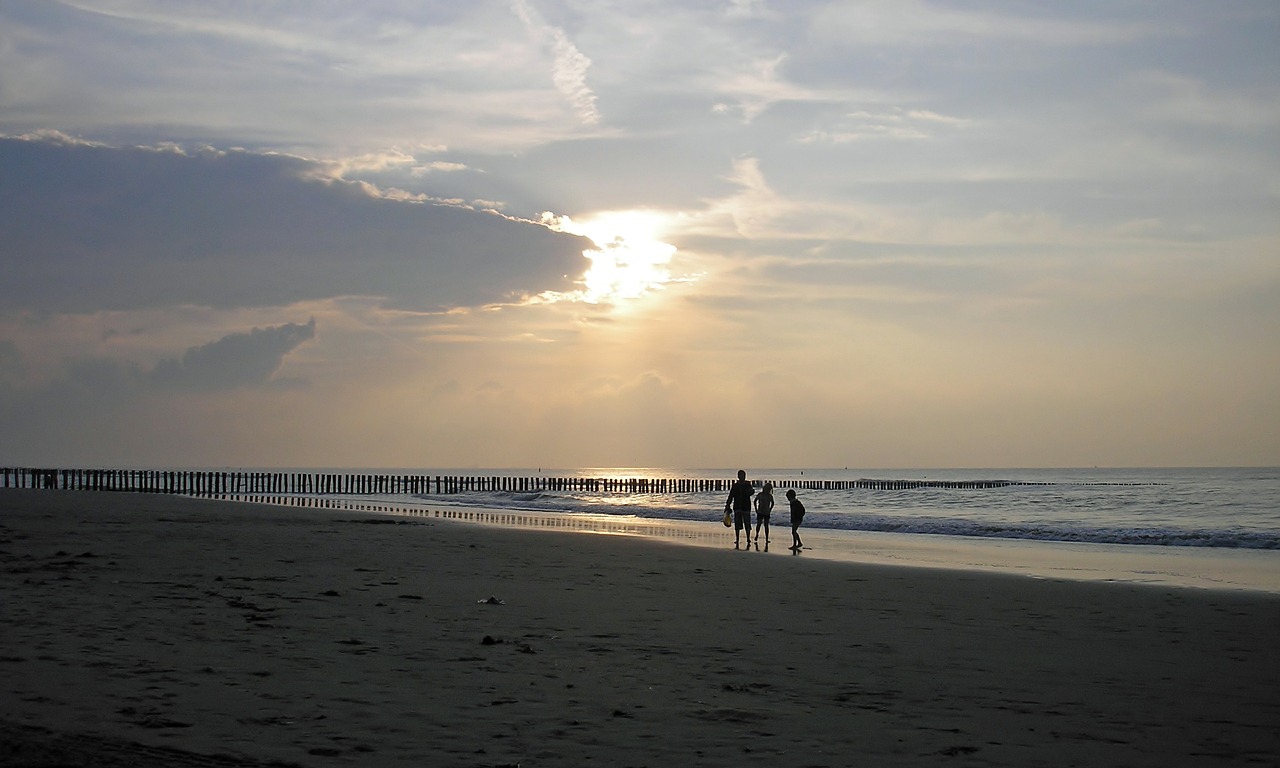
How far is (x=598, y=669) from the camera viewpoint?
8.25 meters

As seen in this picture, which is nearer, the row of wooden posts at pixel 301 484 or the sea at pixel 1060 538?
the sea at pixel 1060 538

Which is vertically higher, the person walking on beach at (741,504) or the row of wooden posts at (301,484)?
the person walking on beach at (741,504)

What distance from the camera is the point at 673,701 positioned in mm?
7191

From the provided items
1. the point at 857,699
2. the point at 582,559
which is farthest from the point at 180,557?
the point at 857,699

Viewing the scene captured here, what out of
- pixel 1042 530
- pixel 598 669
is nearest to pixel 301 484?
pixel 1042 530

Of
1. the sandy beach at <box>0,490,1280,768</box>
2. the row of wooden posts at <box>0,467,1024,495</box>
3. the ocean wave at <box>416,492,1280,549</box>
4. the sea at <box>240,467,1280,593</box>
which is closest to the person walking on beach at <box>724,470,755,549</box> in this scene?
the sea at <box>240,467,1280,593</box>

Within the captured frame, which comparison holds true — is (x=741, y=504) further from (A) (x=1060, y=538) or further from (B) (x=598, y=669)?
(B) (x=598, y=669)

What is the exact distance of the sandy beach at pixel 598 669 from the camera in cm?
592

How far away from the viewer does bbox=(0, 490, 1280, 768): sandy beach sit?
5.92 metres

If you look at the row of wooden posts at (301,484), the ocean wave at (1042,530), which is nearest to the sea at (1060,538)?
the ocean wave at (1042,530)

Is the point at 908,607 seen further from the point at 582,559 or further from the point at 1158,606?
the point at 582,559

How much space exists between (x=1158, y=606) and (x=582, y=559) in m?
9.81

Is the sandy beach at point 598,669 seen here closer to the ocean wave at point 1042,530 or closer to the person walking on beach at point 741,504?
the person walking on beach at point 741,504

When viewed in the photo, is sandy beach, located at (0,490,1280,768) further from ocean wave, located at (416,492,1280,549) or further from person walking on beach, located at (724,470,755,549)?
ocean wave, located at (416,492,1280,549)
